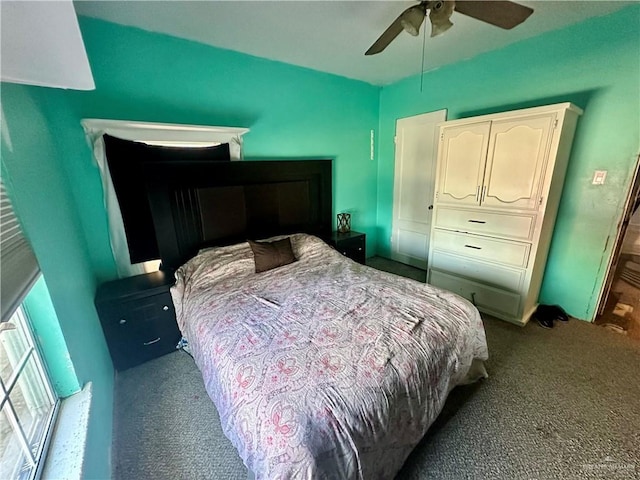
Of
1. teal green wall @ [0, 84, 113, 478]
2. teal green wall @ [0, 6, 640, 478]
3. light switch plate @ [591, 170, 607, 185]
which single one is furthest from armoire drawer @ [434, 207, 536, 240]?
teal green wall @ [0, 84, 113, 478]

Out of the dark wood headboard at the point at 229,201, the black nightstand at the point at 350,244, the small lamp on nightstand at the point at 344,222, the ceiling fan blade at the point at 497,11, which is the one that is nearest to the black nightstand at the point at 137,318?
the dark wood headboard at the point at 229,201

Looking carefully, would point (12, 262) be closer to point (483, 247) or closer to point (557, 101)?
point (483, 247)

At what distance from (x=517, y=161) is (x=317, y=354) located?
221 cm

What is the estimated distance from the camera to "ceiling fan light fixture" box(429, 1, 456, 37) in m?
1.43

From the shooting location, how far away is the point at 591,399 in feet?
5.35

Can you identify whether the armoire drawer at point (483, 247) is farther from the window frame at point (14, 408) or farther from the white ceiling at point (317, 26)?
the window frame at point (14, 408)

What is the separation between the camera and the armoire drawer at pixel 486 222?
2.23 metres

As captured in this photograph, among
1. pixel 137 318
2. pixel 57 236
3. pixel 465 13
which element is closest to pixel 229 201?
pixel 137 318

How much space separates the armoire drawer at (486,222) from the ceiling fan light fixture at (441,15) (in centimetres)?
156

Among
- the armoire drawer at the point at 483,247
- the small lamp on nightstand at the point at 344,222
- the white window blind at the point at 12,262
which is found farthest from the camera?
the small lamp on nightstand at the point at 344,222

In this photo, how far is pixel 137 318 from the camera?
6.42ft

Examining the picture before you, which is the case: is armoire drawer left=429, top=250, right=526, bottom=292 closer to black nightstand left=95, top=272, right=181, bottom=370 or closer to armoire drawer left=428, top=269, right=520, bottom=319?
armoire drawer left=428, top=269, right=520, bottom=319

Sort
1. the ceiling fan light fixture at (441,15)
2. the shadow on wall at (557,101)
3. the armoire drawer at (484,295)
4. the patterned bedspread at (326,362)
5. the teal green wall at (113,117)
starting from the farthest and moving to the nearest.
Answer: the armoire drawer at (484,295)
the shadow on wall at (557,101)
the ceiling fan light fixture at (441,15)
the teal green wall at (113,117)
the patterned bedspread at (326,362)

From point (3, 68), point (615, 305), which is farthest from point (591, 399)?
point (3, 68)
